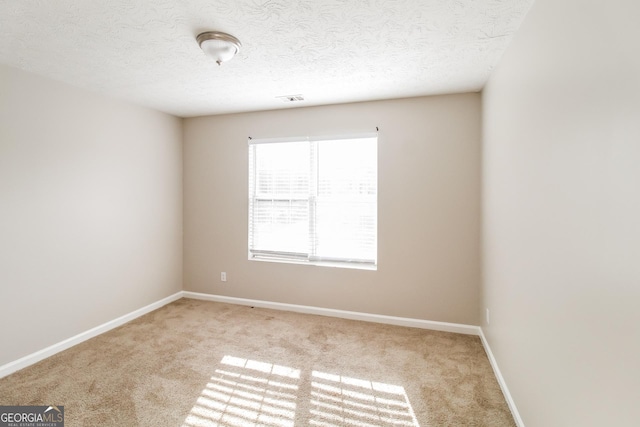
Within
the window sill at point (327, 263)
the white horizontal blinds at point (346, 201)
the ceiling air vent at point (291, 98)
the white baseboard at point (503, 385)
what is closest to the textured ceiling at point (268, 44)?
the ceiling air vent at point (291, 98)

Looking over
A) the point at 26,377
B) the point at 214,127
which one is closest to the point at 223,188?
the point at 214,127

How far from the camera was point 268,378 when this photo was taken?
2459 mm

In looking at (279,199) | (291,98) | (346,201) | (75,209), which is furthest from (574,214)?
(75,209)

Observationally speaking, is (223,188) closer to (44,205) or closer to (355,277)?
(44,205)

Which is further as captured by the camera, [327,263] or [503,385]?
[327,263]

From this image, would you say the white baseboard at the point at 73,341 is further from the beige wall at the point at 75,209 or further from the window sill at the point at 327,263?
the window sill at the point at 327,263

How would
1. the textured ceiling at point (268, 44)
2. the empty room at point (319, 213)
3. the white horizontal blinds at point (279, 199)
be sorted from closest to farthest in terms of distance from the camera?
the empty room at point (319, 213) < the textured ceiling at point (268, 44) < the white horizontal blinds at point (279, 199)

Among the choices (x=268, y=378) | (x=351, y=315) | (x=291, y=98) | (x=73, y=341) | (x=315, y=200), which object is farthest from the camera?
(x=315, y=200)

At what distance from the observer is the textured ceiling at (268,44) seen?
69.4 inches

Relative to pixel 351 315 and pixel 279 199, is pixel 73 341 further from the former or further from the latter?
pixel 351 315

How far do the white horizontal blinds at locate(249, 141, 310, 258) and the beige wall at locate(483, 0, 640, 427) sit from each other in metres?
2.28

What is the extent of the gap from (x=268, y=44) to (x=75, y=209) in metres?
2.47

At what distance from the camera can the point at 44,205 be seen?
277 centimetres

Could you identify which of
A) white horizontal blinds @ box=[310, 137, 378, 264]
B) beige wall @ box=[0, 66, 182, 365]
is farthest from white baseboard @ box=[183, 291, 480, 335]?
beige wall @ box=[0, 66, 182, 365]
